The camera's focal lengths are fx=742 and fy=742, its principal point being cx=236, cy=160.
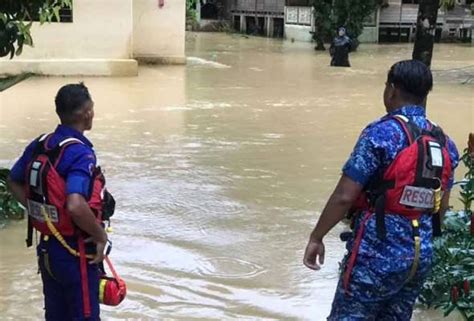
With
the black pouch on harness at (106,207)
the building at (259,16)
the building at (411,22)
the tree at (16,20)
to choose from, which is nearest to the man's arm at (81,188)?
the black pouch on harness at (106,207)

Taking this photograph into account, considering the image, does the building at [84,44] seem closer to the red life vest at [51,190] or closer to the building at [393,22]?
the red life vest at [51,190]

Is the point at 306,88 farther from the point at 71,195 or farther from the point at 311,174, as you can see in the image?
the point at 71,195

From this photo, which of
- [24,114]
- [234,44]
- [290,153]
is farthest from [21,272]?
[234,44]

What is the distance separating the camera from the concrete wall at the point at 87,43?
16.9 metres

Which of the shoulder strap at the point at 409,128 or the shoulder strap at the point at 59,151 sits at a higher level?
the shoulder strap at the point at 409,128

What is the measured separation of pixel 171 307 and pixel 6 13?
9.01 ft

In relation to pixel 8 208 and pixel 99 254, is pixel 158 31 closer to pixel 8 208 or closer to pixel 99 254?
pixel 8 208

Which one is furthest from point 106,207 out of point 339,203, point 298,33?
point 298,33

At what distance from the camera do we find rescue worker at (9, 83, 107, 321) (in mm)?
3051

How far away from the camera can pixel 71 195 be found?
3.00 m

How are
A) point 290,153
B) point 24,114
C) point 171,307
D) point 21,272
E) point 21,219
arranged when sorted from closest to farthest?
point 171,307
point 21,272
point 21,219
point 290,153
point 24,114

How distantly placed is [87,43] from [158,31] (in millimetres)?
2704

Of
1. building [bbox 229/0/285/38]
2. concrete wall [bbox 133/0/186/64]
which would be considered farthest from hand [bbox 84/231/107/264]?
building [bbox 229/0/285/38]

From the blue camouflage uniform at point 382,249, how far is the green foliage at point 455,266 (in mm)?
741
